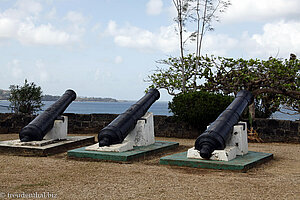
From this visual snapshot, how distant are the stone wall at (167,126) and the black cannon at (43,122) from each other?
3.58 metres

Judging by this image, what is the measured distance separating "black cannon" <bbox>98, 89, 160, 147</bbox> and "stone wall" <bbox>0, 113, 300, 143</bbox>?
3.34 metres

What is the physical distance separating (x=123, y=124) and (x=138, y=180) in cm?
308

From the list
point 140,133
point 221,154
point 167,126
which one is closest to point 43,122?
point 140,133

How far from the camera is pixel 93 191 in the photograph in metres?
5.54

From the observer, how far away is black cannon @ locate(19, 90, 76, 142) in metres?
9.68

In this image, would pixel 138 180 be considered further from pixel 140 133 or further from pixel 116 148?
pixel 140 133

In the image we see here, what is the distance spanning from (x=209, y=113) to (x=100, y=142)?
4.77 m

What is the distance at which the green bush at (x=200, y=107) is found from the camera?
12594 millimetres

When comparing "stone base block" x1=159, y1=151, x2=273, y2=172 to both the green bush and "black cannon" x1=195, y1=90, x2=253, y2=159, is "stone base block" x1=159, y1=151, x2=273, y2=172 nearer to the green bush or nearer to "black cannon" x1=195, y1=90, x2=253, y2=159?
"black cannon" x1=195, y1=90, x2=253, y2=159

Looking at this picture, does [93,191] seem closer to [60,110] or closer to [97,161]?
[97,161]

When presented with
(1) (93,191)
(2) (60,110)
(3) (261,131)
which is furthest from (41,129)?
(3) (261,131)

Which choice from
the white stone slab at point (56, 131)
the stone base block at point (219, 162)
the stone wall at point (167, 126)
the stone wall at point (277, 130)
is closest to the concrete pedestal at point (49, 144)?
the white stone slab at point (56, 131)

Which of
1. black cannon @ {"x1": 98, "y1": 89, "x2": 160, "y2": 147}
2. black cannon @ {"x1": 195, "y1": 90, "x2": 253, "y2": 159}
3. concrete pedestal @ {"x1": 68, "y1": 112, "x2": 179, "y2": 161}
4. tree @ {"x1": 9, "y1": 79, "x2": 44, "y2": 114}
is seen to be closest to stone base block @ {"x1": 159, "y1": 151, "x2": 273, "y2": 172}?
black cannon @ {"x1": 195, "y1": 90, "x2": 253, "y2": 159}

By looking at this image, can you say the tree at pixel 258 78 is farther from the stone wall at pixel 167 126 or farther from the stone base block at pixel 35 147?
the stone base block at pixel 35 147
